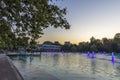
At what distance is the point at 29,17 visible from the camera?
689 cm

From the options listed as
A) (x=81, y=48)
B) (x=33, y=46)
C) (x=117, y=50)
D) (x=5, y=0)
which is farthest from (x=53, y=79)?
(x=81, y=48)

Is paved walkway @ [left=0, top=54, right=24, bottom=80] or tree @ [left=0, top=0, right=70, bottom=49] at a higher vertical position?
tree @ [left=0, top=0, right=70, bottom=49]

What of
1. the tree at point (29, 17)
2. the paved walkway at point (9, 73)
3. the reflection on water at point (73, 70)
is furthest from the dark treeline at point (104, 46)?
the tree at point (29, 17)

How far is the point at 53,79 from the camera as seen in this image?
17734mm

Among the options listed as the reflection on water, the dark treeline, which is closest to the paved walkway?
the reflection on water

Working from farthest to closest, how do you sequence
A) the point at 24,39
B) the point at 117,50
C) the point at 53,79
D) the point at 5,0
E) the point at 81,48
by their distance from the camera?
the point at 81,48
the point at 117,50
the point at 53,79
the point at 24,39
the point at 5,0

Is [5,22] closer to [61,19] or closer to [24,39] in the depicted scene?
[24,39]

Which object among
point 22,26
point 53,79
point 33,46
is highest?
point 22,26

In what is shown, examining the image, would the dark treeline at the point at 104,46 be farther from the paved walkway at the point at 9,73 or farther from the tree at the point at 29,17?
the tree at the point at 29,17

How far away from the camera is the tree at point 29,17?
6.47 meters

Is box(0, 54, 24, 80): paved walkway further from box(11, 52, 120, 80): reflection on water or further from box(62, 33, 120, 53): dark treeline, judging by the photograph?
box(62, 33, 120, 53): dark treeline

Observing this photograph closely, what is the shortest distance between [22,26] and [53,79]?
1116cm

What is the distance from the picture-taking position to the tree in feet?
21.2

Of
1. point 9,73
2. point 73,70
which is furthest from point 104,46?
point 9,73
